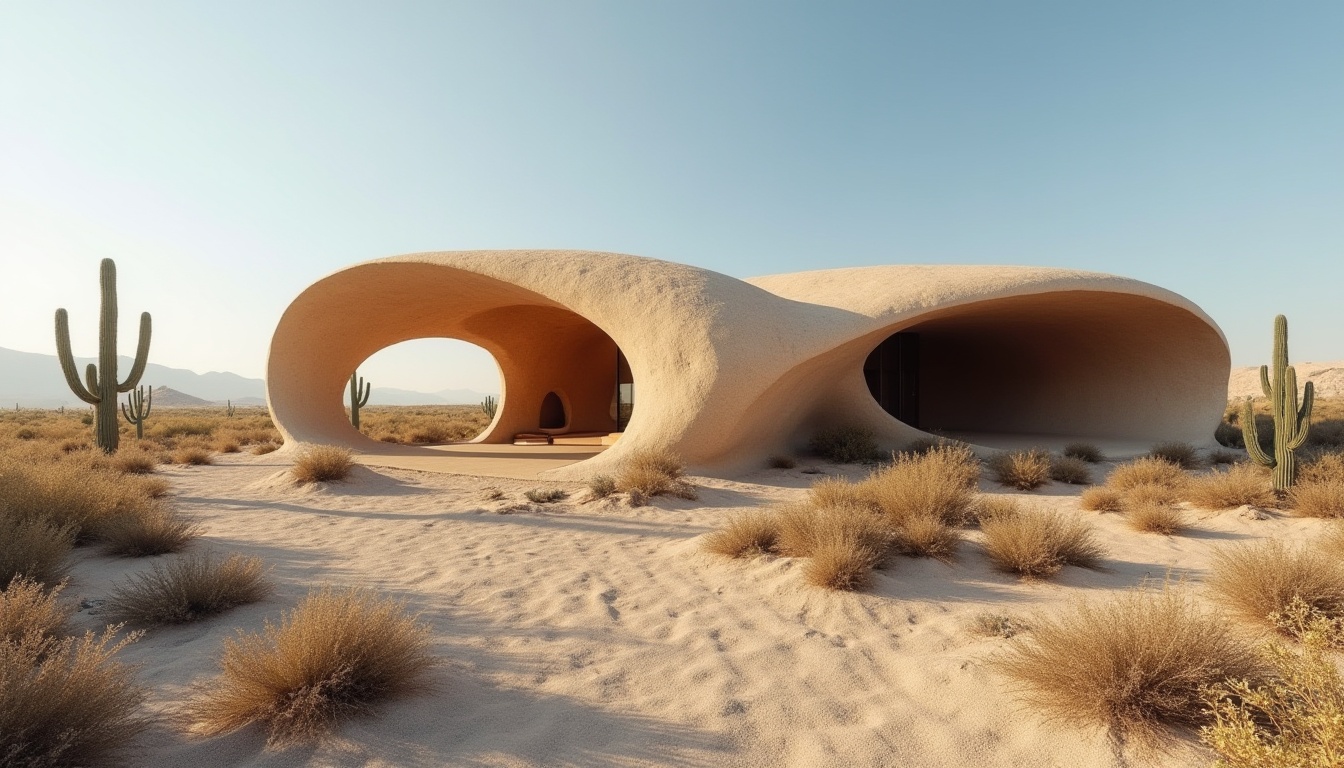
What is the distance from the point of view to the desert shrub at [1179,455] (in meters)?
9.79

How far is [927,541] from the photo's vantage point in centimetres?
454

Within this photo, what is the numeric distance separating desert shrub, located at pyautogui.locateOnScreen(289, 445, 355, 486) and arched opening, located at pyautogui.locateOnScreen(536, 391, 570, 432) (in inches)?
392

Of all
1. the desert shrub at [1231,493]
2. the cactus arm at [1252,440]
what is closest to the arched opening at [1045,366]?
the cactus arm at [1252,440]

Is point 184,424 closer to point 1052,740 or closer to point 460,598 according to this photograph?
point 460,598

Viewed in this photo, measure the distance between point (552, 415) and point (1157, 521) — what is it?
1582 centimetres

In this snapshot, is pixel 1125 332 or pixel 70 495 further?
pixel 1125 332

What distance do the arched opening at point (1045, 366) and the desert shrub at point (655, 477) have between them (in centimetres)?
542

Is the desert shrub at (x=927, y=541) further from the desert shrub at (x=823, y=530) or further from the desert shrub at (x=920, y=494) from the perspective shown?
the desert shrub at (x=920, y=494)

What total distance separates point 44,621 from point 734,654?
3179 mm

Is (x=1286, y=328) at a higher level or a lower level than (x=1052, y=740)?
higher

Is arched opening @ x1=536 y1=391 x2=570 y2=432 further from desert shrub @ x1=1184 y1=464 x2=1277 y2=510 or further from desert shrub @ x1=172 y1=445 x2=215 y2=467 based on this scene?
desert shrub @ x1=1184 y1=464 x2=1277 y2=510

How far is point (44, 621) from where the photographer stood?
9.18 feet

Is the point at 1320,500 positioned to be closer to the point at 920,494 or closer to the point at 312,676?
the point at 920,494

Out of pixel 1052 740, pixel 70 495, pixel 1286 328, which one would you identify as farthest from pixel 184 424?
pixel 1286 328
